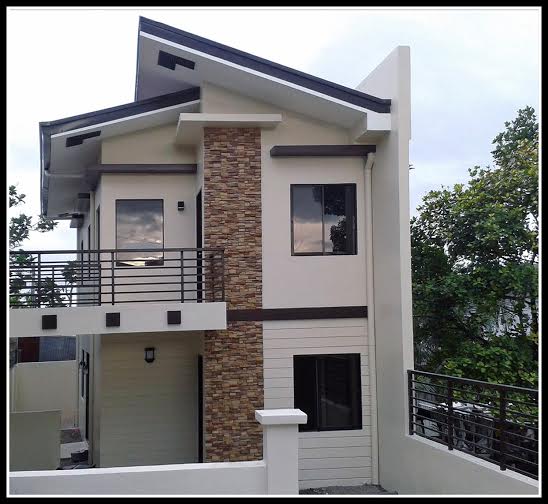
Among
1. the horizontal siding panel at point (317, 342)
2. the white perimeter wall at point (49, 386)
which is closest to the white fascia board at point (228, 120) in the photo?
the horizontal siding panel at point (317, 342)

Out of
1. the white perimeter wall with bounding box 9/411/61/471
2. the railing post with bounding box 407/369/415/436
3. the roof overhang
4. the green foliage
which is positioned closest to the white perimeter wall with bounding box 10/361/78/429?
→ the green foliage

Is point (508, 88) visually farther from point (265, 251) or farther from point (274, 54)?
point (265, 251)

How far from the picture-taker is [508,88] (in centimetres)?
1798

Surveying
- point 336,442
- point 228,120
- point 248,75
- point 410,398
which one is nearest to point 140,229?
point 228,120

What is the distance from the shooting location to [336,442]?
10.1m

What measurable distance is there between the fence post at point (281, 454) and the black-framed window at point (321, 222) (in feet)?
13.1

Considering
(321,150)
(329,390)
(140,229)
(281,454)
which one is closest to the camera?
(281,454)

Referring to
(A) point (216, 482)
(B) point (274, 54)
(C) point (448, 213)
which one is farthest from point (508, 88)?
(A) point (216, 482)

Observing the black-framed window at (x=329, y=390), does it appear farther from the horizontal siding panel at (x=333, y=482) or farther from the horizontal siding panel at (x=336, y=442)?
the horizontal siding panel at (x=333, y=482)

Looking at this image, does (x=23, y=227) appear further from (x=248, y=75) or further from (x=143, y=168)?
(x=248, y=75)

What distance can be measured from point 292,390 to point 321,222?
2520 mm

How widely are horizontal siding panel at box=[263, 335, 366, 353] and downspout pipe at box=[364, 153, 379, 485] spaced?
0.73 feet

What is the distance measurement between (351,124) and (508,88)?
933 centimetres

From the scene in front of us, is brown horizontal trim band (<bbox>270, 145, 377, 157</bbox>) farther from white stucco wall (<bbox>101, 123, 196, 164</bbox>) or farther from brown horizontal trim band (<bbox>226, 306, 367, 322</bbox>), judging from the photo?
brown horizontal trim band (<bbox>226, 306, 367, 322</bbox>)
